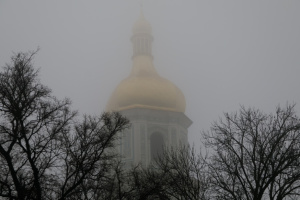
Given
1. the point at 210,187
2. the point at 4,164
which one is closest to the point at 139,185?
the point at 4,164

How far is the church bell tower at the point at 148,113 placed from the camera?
136ft

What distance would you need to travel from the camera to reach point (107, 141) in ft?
44.2

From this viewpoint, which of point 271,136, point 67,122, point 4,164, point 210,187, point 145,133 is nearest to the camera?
point 4,164

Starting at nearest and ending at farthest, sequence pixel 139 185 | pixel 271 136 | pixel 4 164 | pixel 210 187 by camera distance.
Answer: pixel 4 164 < pixel 139 185 < pixel 271 136 < pixel 210 187

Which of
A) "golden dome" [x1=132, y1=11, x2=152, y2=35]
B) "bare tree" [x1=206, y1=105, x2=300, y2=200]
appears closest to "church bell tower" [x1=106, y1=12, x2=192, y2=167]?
"golden dome" [x1=132, y1=11, x2=152, y2=35]

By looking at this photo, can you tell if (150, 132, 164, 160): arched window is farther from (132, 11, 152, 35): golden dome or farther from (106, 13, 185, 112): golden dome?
(132, 11, 152, 35): golden dome

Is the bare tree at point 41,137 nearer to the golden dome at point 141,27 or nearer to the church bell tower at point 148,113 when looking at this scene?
the church bell tower at point 148,113

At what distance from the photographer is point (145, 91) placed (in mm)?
44312

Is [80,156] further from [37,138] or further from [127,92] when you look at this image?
[127,92]

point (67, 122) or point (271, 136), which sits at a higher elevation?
point (271, 136)

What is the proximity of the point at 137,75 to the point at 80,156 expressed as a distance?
3340 centimetres

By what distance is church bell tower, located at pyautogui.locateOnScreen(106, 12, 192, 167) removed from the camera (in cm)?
4144

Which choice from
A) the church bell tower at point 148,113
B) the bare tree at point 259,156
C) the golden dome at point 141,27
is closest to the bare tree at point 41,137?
the bare tree at point 259,156

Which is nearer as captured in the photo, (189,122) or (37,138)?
(37,138)
